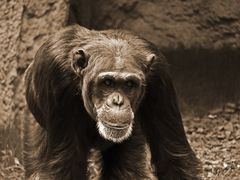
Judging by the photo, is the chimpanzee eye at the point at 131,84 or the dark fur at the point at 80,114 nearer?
the chimpanzee eye at the point at 131,84

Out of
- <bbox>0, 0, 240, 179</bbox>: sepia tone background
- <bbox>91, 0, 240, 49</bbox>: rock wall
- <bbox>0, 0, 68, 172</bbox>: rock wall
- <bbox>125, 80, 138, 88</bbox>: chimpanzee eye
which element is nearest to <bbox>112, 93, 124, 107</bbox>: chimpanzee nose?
<bbox>125, 80, 138, 88</bbox>: chimpanzee eye

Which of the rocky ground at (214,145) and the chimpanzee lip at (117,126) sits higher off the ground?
the chimpanzee lip at (117,126)

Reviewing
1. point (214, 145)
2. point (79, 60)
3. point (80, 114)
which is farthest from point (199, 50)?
point (79, 60)

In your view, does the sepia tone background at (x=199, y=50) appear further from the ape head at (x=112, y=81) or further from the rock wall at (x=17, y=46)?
the ape head at (x=112, y=81)

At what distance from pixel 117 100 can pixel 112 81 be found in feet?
0.61

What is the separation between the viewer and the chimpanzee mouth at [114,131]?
7196mm

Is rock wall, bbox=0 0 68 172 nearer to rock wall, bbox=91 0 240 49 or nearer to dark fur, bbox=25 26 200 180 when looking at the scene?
rock wall, bbox=91 0 240 49

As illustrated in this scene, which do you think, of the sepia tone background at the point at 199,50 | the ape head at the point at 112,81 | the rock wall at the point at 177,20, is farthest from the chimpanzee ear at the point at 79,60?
the rock wall at the point at 177,20

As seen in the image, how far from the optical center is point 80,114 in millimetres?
7691

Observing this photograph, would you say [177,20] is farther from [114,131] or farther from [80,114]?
[114,131]

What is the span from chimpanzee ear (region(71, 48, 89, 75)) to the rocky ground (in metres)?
2.23

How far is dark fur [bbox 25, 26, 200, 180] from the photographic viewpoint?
298 inches

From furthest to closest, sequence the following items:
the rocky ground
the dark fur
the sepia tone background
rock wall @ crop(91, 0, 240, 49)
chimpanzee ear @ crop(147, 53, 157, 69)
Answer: rock wall @ crop(91, 0, 240, 49) < the sepia tone background < the rocky ground < the dark fur < chimpanzee ear @ crop(147, 53, 157, 69)

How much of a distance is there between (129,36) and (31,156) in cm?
136
